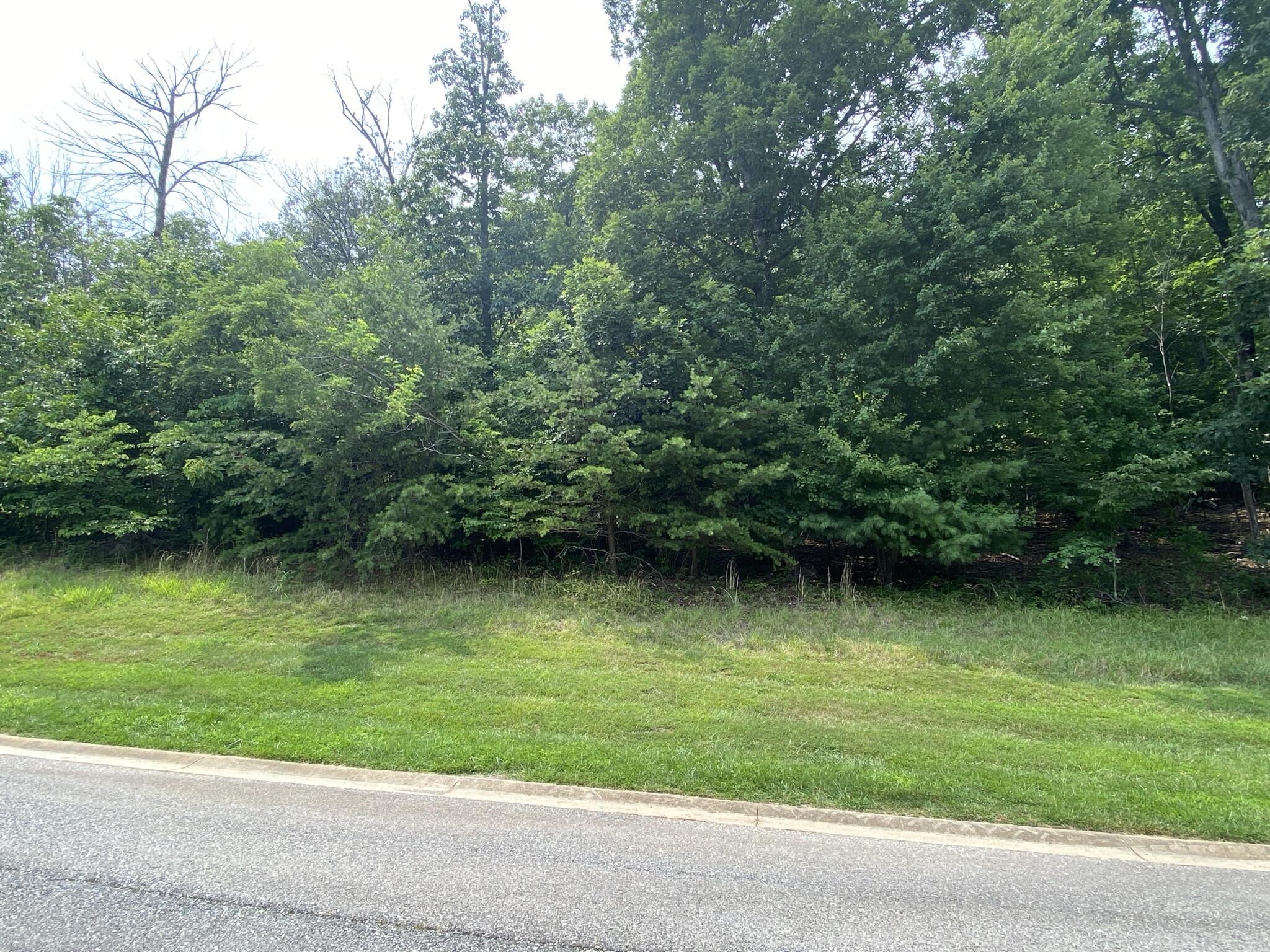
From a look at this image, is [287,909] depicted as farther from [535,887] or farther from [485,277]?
[485,277]

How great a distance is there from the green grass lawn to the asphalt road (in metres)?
0.57

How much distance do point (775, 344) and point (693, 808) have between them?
8944 millimetres

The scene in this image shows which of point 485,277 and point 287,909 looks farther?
point 485,277

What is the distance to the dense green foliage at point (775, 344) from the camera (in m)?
10.2

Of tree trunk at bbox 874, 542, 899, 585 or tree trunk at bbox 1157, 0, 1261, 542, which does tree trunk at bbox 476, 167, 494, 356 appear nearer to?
tree trunk at bbox 874, 542, 899, 585

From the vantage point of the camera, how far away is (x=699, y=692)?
6.02 m

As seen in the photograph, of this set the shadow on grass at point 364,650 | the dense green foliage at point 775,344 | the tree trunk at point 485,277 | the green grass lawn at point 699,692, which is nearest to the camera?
the green grass lawn at point 699,692

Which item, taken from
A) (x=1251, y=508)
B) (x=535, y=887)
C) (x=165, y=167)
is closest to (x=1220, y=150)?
(x=1251, y=508)

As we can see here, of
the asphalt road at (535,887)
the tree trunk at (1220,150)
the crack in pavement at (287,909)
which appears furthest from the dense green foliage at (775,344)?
the crack in pavement at (287,909)

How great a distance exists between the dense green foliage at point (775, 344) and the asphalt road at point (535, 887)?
6477 millimetres

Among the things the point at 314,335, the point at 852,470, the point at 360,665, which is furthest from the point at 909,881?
the point at 314,335

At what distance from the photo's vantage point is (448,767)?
4.28 meters

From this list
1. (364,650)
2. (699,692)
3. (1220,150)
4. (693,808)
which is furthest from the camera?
(1220,150)

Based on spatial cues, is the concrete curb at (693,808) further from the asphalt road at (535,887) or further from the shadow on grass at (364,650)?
the shadow on grass at (364,650)
